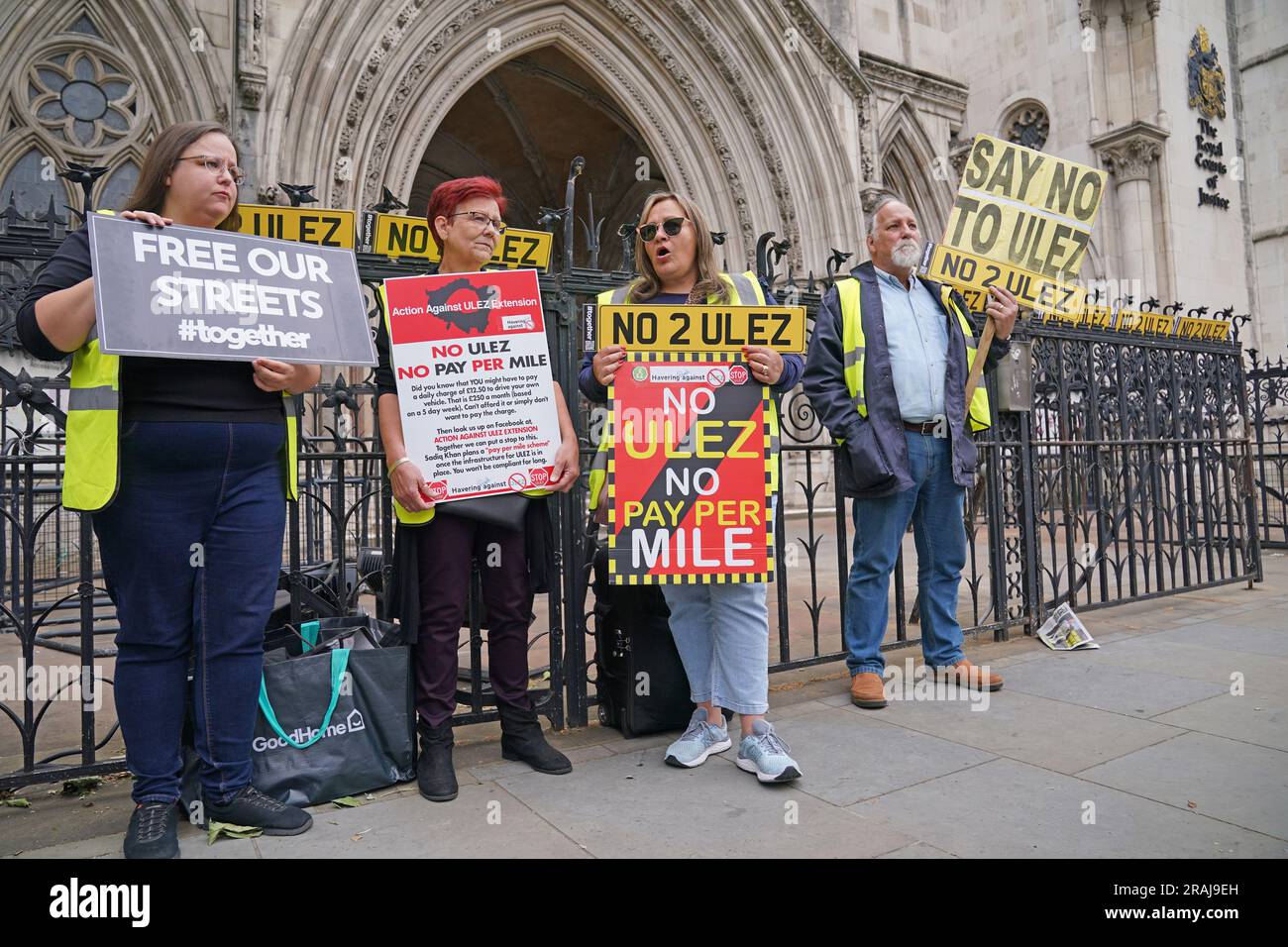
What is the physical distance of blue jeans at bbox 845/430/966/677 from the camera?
3893 millimetres

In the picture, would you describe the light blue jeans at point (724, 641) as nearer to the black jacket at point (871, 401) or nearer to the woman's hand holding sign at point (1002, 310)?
the black jacket at point (871, 401)

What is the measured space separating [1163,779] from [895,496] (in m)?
1.52

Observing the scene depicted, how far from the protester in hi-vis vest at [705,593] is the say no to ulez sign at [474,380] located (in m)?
0.26

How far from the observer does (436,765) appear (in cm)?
288

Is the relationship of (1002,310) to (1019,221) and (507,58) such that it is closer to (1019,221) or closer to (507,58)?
(1019,221)

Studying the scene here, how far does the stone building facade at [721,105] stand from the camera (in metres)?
9.24

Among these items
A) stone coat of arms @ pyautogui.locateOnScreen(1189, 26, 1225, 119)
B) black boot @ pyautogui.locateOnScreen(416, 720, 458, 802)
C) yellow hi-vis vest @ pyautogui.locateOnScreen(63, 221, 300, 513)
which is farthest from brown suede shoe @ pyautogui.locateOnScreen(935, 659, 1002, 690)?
stone coat of arms @ pyautogui.locateOnScreen(1189, 26, 1225, 119)

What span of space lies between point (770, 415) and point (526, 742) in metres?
1.55

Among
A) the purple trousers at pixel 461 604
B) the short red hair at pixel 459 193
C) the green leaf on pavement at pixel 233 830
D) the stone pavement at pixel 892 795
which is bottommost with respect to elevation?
the stone pavement at pixel 892 795

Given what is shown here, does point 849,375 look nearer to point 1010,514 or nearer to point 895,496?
point 895,496

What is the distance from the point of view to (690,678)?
3.21 meters

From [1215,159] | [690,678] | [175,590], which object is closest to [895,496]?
[690,678]

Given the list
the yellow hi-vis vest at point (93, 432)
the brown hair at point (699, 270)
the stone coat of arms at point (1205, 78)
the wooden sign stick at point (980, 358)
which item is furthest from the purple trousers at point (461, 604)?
the stone coat of arms at point (1205, 78)

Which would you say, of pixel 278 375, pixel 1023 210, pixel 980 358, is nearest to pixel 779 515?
pixel 980 358
